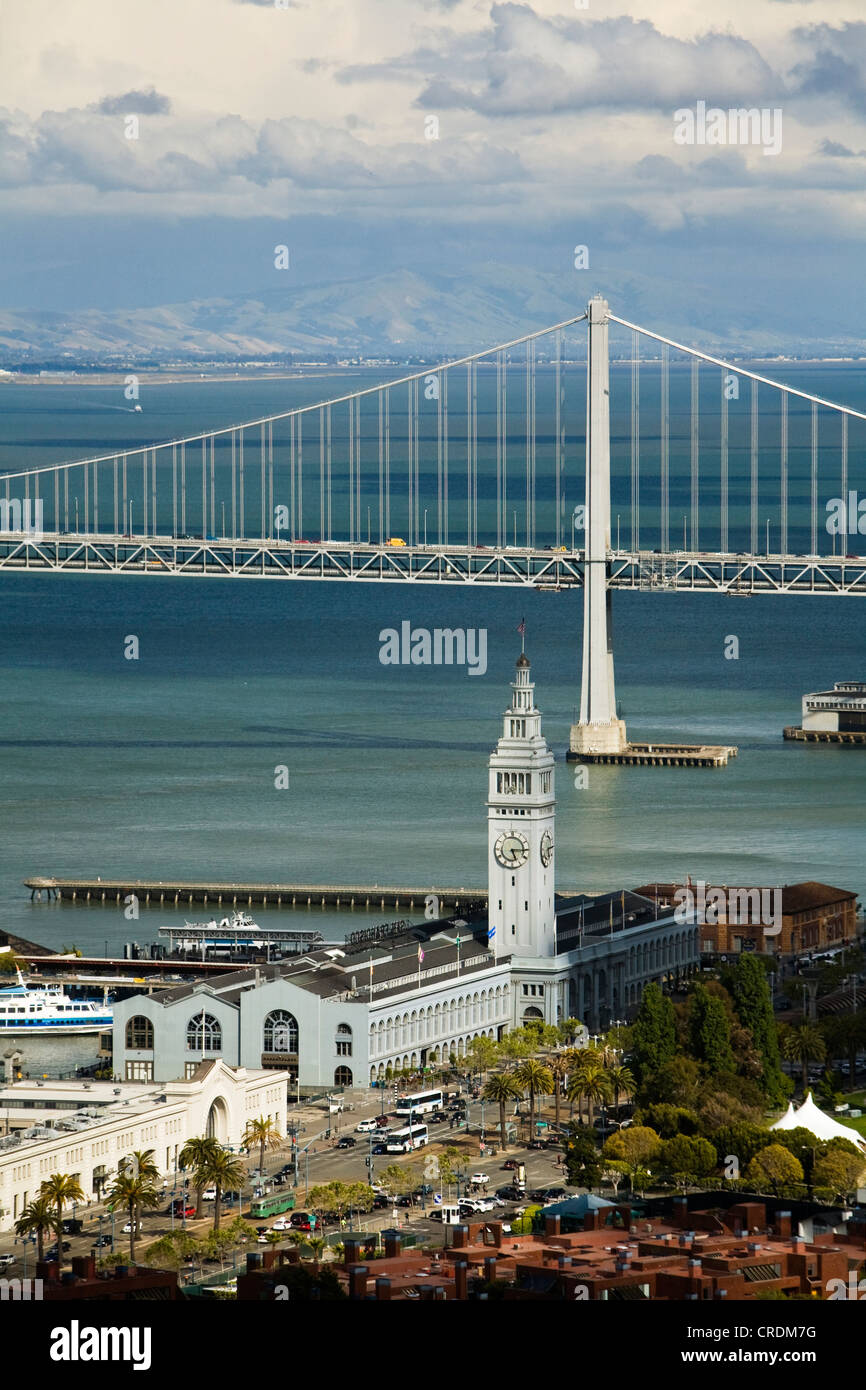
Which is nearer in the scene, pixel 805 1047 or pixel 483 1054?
pixel 805 1047

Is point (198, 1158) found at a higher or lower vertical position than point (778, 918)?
lower

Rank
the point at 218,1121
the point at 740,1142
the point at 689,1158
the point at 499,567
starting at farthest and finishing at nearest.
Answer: the point at 499,567 → the point at 218,1121 → the point at 740,1142 → the point at 689,1158

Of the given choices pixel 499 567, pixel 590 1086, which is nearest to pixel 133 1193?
pixel 590 1086

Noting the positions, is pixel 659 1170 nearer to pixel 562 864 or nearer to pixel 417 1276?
pixel 417 1276

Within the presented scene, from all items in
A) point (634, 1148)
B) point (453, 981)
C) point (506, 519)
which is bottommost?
point (634, 1148)

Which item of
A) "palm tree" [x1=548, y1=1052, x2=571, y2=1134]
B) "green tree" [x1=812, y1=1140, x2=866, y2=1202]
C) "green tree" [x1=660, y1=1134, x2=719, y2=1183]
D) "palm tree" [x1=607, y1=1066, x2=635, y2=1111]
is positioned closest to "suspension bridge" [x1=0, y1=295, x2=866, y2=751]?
"palm tree" [x1=548, y1=1052, x2=571, y2=1134]

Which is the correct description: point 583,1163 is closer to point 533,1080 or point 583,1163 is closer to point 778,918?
point 533,1080
